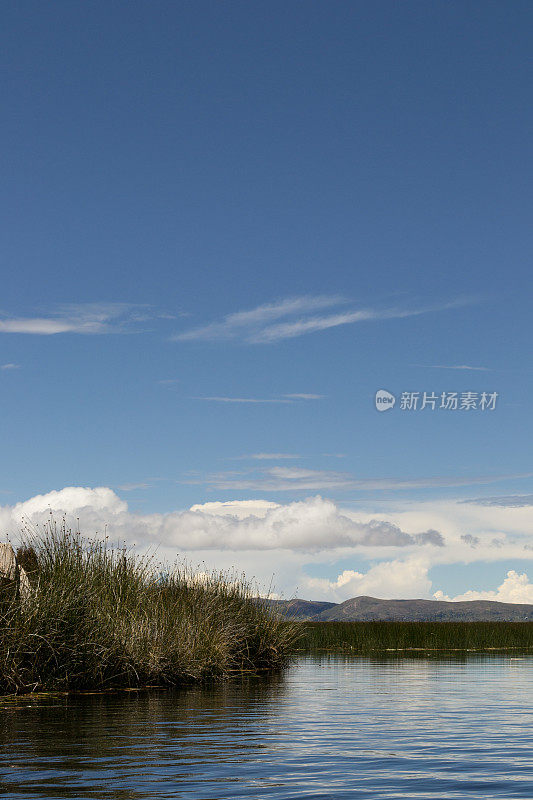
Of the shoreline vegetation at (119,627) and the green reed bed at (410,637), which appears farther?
the green reed bed at (410,637)

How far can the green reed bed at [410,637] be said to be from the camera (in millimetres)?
50375

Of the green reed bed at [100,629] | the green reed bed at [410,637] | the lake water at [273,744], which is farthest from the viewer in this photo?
the green reed bed at [410,637]

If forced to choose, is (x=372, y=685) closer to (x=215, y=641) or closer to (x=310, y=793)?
(x=215, y=641)

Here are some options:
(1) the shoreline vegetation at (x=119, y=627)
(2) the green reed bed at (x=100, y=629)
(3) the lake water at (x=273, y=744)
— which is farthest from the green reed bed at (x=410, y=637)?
(3) the lake water at (x=273, y=744)

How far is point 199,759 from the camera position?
11945 mm

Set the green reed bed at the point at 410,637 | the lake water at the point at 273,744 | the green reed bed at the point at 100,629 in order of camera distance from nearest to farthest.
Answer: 1. the lake water at the point at 273,744
2. the green reed bed at the point at 100,629
3. the green reed bed at the point at 410,637

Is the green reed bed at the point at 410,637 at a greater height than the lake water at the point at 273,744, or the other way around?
the lake water at the point at 273,744

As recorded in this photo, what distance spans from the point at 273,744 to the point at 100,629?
915 centimetres

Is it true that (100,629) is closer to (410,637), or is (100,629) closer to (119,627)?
(119,627)

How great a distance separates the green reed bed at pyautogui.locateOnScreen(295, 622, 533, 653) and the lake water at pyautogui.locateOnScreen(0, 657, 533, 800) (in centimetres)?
2674

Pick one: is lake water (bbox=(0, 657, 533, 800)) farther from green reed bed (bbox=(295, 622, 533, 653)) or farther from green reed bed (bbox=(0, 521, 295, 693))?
green reed bed (bbox=(295, 622, 533, 653))

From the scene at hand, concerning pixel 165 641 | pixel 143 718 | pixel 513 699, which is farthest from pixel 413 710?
pixel 165 641

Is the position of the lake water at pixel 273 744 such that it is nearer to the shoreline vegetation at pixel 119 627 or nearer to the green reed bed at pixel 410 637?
the shoreline vegetation at pixel 119 627

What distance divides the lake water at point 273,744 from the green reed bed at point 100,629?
38.1 inches
